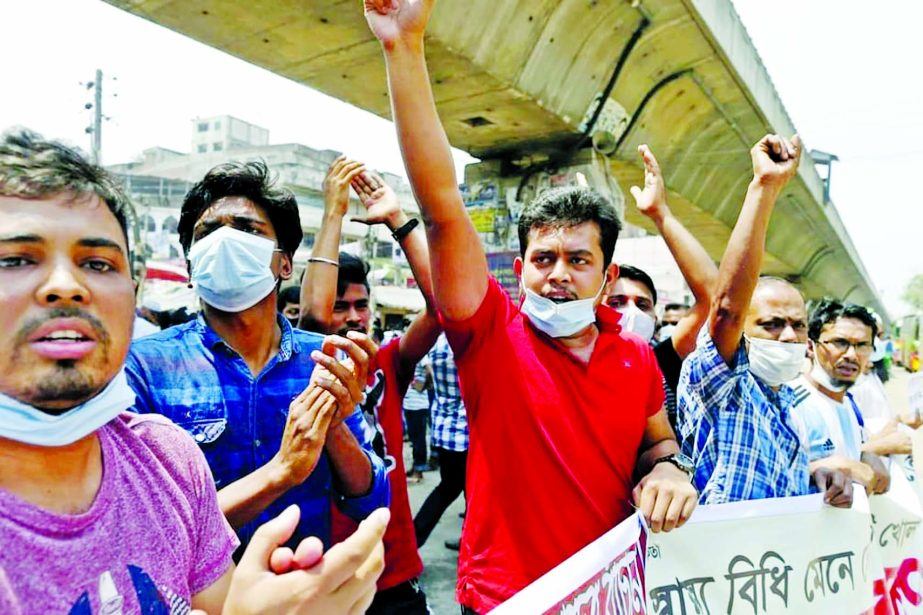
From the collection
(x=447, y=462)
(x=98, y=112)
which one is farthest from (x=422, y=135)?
(x=98, y=112)

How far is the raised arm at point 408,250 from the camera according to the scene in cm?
210

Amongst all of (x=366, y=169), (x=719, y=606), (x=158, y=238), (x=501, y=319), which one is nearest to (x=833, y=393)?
(x=719, y=606)

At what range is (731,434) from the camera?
2.04 metres

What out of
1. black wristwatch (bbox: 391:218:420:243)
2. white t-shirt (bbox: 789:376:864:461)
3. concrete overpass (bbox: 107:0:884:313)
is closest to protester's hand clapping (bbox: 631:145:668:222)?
black wristwatch (bbox: 391:218:420:243)

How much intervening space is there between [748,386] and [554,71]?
126 inches

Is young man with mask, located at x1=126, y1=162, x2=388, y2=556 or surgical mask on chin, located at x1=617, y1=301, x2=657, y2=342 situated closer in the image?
young man with mask, located at x1=126, y1=162, x2=388, y2=556

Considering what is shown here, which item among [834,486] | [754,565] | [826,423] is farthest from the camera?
[826,423]

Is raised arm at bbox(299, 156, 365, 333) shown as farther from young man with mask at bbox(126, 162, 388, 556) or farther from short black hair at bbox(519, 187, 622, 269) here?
short black hair at bbox(519, 187, 622, 269)

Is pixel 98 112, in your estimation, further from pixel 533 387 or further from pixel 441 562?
pixel 533 387

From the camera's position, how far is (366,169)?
2.30 meters

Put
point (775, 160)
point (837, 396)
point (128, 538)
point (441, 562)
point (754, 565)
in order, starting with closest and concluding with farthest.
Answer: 1. point (128, 538)
2. point (754, 565)
3. point (775, 160)
4. point (837, 396)
5. point (441, 562)

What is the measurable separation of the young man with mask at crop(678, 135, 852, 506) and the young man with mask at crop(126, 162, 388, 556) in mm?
1086

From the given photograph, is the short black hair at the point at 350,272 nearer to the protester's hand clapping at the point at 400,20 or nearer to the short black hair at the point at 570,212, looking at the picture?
the short black hair at the point at 570,212

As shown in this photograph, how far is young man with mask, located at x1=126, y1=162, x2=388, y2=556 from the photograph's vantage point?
55.9 inches
